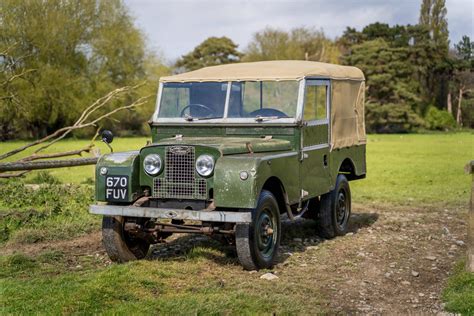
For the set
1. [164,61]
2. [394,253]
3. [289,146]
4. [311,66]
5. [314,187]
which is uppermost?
[164,61]

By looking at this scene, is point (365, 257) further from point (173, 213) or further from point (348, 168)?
point (173, 213)

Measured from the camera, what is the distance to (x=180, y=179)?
25.3ft

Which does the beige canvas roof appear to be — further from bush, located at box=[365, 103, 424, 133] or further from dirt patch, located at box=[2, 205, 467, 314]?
bush, located at box=[365, 103, 424, 133]

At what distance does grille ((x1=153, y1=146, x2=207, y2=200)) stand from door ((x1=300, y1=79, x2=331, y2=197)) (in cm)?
178

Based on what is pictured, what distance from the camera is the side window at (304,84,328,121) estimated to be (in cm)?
917

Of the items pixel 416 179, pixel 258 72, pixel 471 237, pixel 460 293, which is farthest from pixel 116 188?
pixel 416 179

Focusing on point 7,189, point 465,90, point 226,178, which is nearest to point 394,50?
point 465,90

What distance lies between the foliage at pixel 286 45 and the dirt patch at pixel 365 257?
2064 inches

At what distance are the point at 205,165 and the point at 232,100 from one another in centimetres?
169

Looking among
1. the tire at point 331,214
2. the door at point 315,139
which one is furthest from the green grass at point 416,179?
the door at point 315,139

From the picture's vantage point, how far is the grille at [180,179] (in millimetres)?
7645

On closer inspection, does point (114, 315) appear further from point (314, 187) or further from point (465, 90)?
point (465, 90)

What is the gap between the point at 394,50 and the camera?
58.1m

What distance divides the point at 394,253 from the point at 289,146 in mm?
2193
